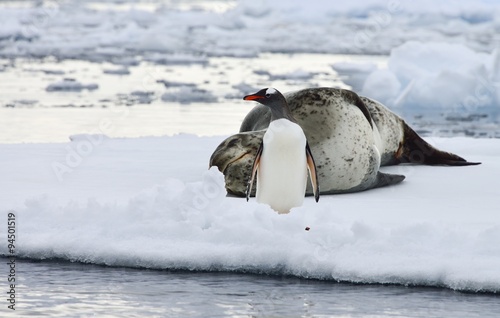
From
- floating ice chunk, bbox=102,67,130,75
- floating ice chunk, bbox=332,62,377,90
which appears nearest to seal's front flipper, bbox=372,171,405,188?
floating ice chunk, bbox=332,62,377,90

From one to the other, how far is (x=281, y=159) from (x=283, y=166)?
4 cm

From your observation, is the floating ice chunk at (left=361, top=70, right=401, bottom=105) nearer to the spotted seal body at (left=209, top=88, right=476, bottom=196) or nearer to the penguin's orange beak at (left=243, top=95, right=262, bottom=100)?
the spotted seal body at (left=209, top=88, right=476, bottom=196)

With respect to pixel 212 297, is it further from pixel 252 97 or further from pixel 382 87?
pixel 382 87

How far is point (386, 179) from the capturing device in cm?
606

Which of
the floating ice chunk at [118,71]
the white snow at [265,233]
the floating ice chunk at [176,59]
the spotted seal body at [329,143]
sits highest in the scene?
the floating ice chunk at [176,59]

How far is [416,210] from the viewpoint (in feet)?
16.7

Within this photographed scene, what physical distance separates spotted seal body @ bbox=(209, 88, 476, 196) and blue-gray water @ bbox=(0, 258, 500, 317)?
1704 millimetres

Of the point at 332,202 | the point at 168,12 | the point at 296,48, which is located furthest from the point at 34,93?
the point at 168,12

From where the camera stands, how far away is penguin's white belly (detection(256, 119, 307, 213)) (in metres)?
4.94

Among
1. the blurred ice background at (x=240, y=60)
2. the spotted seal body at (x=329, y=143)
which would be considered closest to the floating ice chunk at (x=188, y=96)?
the blurred ice background at (x=240, y=60)

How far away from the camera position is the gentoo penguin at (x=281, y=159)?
493 cm

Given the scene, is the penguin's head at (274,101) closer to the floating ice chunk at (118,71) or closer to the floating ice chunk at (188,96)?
the floating ice chunk at (188,96)

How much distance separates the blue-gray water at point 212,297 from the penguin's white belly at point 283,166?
35.7 inches

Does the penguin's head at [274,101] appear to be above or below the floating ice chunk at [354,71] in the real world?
below
